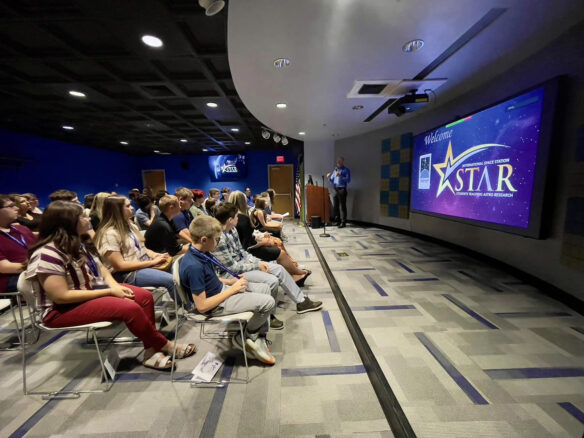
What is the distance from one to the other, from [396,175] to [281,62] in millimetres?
4274

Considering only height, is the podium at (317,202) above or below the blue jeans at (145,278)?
above

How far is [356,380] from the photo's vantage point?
1592mm

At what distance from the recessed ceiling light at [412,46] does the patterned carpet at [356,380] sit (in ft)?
8.89

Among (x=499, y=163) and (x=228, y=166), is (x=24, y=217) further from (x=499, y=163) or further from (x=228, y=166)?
(x=228, y=166)

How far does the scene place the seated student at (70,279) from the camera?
136 cm

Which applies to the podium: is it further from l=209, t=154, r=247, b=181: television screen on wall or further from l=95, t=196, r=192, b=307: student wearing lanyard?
l=95, t=196, r=192, b=307: student wearing lanyard

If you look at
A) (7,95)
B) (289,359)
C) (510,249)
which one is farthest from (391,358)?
(7,95)

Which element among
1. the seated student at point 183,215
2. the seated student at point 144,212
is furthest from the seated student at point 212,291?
the seated student at point 144,212

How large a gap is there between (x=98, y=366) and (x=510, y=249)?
185 inches

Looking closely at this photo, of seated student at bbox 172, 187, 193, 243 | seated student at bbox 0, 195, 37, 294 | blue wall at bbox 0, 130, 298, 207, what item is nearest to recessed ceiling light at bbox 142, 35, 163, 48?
seated student at bbox 172, 187, 193, 243

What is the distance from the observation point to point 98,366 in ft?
5.84

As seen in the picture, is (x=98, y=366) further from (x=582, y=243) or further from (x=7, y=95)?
(x=7, y=95)

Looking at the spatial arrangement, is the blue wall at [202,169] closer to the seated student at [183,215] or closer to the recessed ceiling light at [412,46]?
the seated student at [183,215]

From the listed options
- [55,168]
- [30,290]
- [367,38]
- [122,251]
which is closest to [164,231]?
[122,251]
